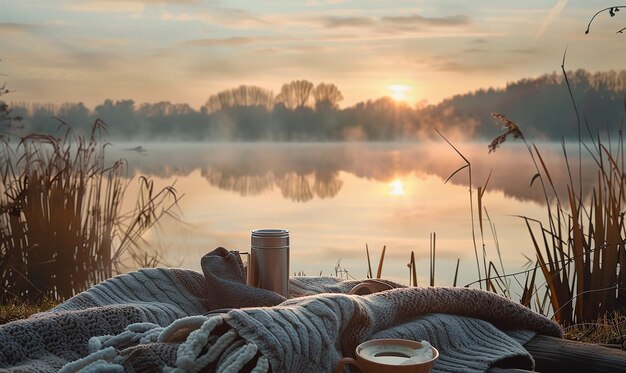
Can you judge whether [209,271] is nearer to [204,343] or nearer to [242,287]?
[242,287]

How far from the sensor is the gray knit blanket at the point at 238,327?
1.47 m

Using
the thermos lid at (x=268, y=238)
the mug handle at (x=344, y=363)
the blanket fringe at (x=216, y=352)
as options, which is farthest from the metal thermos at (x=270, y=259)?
the mug handle at (x=344, y=363)

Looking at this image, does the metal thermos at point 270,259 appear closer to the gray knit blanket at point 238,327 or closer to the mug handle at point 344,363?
the gray knit blanket at point 238,327

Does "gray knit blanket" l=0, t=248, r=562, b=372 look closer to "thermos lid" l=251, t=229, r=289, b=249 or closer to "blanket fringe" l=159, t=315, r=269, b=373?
"blanket fringe" l=159, t=315, r=269, b=373

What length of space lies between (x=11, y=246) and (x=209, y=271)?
88.4 inches

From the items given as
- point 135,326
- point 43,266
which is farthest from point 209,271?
point 43,266

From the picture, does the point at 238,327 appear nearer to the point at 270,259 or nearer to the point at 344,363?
the point at 344,363

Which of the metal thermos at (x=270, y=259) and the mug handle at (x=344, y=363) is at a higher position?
the metal thermos at (x=270, y=259)

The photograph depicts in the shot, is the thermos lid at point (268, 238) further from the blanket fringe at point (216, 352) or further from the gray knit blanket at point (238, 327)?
the blanket fringe at point (216, 352)

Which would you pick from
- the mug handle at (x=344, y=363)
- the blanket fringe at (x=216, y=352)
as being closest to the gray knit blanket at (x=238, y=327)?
the blanket fringe at (x=216, y=352)

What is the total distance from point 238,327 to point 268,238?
1.86 ft

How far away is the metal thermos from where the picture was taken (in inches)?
80.5

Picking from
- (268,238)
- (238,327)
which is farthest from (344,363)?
(268,238)

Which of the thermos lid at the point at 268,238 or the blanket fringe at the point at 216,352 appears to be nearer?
the blanket fringe at the point at 216,352
